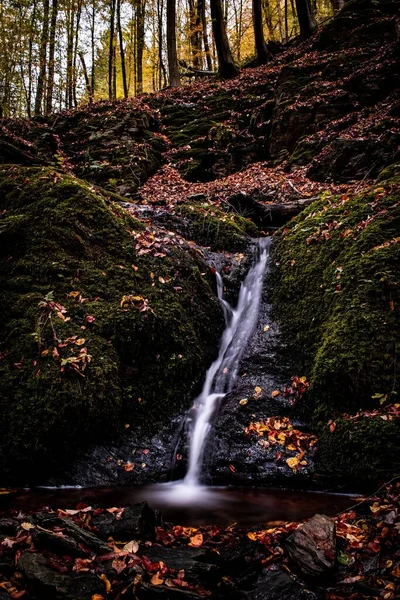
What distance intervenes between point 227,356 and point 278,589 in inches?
136

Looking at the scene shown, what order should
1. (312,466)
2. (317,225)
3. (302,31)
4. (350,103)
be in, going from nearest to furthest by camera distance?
(312,466), (317,225), (350,103), (302,31)

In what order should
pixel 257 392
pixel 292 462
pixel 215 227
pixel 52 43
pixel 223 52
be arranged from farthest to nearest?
1. pixel 223 52
2. pixel 52 43
3. pixel 215 227
4. pixel 257 392
5. pixel 292 462

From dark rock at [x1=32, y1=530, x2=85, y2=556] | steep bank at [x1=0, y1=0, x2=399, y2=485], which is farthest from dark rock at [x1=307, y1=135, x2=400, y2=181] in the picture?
dark rock at [x1=32, y1=530, x2=85, y2=556]

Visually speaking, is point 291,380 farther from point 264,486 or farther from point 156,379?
point 156,379

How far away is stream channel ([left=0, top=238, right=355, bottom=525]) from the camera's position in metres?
3.52

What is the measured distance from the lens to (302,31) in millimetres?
17469

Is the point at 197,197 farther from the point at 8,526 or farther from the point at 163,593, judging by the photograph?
the point at 163,593

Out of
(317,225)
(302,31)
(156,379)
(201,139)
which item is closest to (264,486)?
(156,379)

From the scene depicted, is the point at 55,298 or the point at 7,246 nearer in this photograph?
the point at 55,298

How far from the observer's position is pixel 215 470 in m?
4.21

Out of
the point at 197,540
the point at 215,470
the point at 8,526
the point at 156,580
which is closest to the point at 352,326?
the point at 215,470

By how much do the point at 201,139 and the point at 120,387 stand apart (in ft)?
37.5

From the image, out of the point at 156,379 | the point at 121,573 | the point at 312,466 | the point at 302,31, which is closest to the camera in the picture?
the point at 121,573

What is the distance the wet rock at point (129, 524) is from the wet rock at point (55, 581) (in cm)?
57
